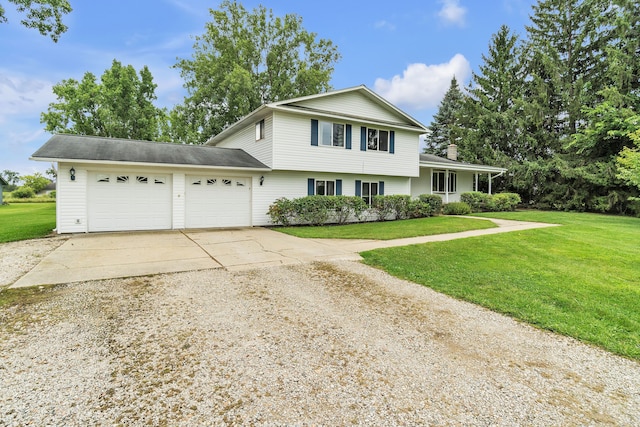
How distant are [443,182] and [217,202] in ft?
47.6

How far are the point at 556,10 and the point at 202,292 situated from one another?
32.2 m

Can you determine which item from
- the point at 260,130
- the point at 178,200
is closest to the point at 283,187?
the point at 260,130

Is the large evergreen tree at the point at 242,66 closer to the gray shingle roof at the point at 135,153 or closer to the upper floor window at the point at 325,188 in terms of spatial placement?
the gray shingle roof at the point at 135,153

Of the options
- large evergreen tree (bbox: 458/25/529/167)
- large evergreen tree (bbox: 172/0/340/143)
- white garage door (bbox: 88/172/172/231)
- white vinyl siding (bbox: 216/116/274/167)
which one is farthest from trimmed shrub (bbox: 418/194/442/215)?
large evergreen tree (bbox: 172/0/340/143)

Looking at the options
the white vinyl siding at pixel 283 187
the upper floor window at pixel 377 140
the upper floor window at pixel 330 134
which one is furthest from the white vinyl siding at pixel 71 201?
the upper floor window at pixel 377 140

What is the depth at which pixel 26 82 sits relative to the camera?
20875mm

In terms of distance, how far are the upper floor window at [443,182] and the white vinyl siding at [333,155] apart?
368 cm

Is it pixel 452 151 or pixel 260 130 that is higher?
pixel 452 151

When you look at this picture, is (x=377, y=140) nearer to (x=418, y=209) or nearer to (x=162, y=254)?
(x=418, y=209)

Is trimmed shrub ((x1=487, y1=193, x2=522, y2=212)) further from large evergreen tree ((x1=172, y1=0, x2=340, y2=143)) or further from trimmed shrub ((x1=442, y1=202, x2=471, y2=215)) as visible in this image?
large evergreen tree ((x1=172, y1=0, x2=340, y2=143))

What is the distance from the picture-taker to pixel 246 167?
12.7 meters

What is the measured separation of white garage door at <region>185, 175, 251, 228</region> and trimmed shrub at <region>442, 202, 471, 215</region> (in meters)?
11.0

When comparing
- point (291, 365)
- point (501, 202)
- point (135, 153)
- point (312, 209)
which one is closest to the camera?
point (291, 365)

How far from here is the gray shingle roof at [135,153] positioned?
1021 cm
